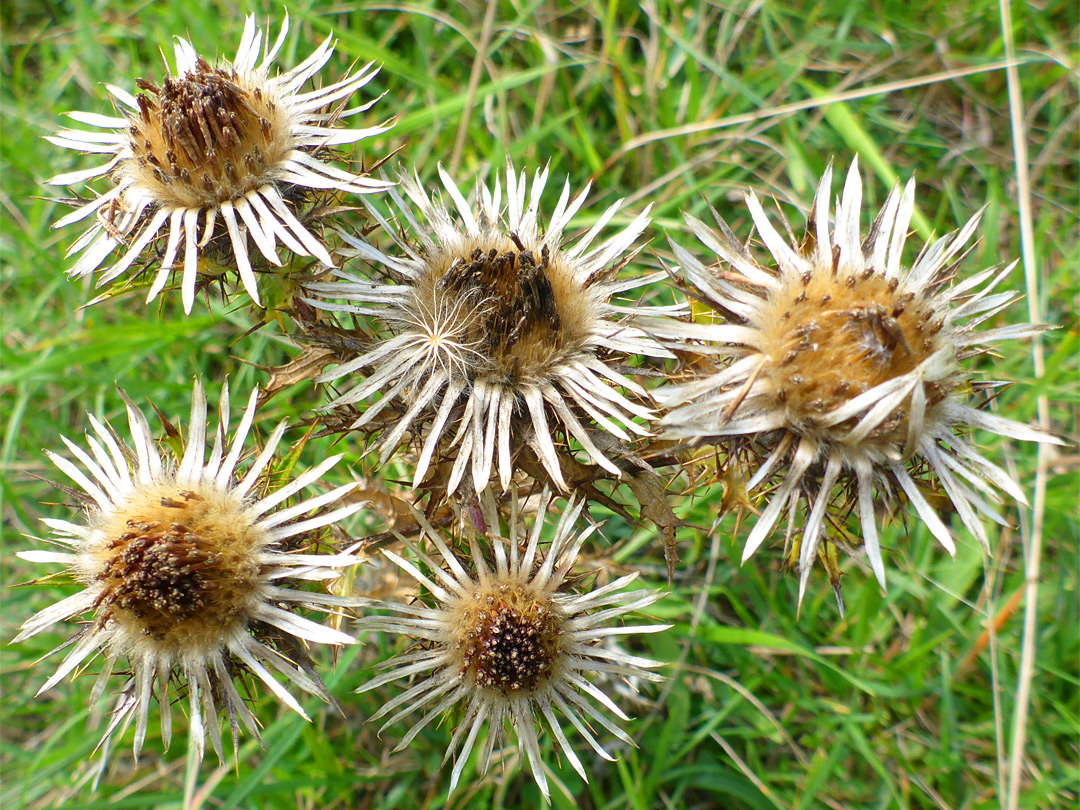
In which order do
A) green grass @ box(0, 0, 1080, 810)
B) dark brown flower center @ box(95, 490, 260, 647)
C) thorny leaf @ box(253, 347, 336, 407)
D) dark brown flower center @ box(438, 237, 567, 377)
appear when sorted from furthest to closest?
green grass @ box(0, 0, 1080, 810) < thorny leaf @ box(253, 347, 336, 407) < dark brown flower center @ box(438, 237, 567, 377) < dark brown flower center @ box(95, 490, 260, 647)

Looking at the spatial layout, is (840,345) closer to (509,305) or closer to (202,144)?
(509,305)

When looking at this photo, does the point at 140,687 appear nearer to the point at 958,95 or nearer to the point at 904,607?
the point at 904,607

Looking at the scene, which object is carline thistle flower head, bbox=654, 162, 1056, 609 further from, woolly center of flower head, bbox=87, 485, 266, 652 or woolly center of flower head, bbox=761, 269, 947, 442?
woolly center of flower head, bbox=87, 485, 266, 652

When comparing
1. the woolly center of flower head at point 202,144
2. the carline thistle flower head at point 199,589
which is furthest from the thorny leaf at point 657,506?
the woolly center of flower head at point 202,144

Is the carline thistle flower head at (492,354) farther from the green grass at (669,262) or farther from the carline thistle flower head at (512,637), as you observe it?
the green grass at (669,262)

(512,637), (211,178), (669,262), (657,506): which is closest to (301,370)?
(211,178)

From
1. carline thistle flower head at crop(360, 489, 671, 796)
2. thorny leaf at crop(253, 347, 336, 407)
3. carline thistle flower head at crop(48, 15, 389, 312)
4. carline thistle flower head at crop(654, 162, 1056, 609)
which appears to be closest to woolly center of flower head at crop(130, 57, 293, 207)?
carline thistle flower head at crop(48, 15, 389, 312)
